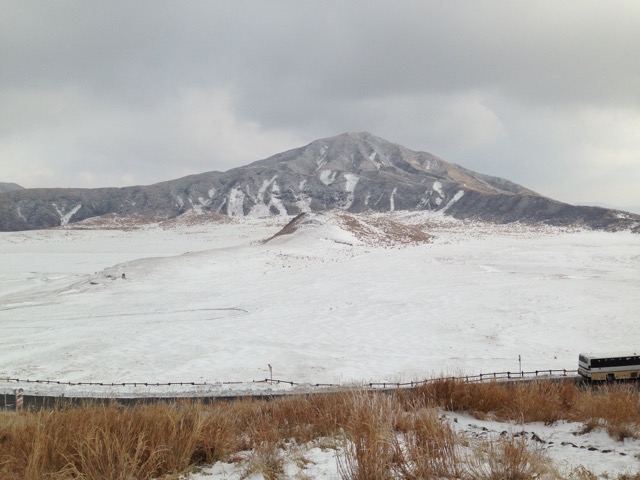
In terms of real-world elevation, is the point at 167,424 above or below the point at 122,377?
above

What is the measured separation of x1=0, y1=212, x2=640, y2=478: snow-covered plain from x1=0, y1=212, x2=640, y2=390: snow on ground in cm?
10

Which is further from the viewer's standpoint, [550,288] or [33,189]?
[33,189]

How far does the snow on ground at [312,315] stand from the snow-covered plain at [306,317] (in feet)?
0.33

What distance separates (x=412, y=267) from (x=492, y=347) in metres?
20.8

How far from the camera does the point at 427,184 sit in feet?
Answer: 520

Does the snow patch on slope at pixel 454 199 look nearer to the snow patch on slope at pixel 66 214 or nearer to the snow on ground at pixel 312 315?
the snow on ground at pixel 312 315

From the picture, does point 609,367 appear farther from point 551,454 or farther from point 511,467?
point 511,467

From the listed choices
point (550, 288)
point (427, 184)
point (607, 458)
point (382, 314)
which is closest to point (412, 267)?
point (550, 288)

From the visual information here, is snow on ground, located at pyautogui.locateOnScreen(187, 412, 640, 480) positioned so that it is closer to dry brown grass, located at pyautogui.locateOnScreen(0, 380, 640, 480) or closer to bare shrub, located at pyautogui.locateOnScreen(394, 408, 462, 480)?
dry brown grass, located at pyautogui.locateOnScreen(0, 380, 640, 480)

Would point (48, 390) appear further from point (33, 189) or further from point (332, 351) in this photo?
point (33, 189)

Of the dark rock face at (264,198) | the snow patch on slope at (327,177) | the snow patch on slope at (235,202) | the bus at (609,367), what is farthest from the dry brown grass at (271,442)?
the snow patch on slope at (327,177)

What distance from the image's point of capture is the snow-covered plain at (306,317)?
49.7 ft

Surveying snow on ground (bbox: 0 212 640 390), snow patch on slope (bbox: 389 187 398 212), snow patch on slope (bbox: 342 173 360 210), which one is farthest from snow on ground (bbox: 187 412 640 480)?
snow patch on slope (bbox: 342 173 360 210)

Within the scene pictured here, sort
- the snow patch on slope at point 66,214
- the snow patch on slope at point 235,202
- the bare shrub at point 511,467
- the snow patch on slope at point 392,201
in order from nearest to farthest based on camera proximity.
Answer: the bare shrub at point 511,467, the snow patch on slope at point 66,214, the snow patch on slope at point 392,201, the snow patch on slope at point 235,202
